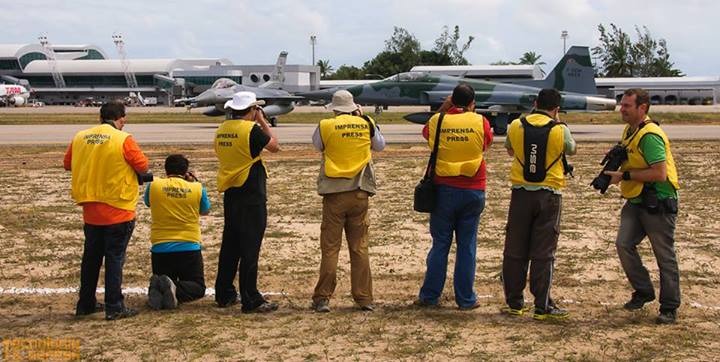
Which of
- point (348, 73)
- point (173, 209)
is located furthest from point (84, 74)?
point (173, 209)

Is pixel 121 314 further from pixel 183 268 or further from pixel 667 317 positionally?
pixel 667 317

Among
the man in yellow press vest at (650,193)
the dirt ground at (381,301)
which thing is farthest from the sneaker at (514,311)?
the man in yellow press vest at (650,193)

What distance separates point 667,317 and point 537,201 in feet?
4.55

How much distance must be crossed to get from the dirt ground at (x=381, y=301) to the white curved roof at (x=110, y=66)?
408ft

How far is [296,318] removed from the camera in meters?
6.32

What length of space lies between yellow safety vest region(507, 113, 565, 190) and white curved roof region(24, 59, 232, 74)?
5082 inches

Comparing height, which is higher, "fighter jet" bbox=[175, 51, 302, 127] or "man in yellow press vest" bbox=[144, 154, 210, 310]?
"fighter jet" bbox=[175, 51, 302, 127]

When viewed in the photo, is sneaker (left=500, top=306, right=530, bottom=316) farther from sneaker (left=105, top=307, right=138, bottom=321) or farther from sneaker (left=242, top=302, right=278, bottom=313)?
sneaker (left=105, top=307, right=138, bottom=321)

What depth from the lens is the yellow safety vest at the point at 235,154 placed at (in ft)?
21.4

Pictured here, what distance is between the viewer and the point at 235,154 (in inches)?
258

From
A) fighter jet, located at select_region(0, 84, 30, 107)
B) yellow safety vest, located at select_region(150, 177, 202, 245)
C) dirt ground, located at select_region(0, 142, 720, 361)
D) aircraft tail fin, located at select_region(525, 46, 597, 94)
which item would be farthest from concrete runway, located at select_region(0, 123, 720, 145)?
fighter jet, located at select_region(0, 84, 30, 107)

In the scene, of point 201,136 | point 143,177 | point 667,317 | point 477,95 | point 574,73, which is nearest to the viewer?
point 667,317

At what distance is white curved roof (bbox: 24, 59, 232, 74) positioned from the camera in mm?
131750

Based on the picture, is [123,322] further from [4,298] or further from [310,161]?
[310,161]
